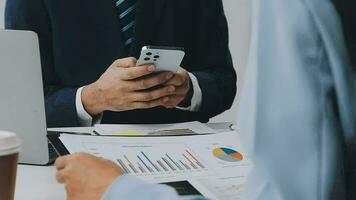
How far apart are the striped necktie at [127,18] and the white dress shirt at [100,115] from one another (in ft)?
0.77

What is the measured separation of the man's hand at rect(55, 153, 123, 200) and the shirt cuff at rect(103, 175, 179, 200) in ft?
0.09

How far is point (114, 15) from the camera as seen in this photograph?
1.42m

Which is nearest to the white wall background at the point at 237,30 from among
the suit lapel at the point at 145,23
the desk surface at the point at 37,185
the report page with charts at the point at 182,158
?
the suit lapel at the point at 145,23

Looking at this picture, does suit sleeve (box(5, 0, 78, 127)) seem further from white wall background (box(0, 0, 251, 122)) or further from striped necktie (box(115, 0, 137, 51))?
white wall background (box(0, 0, 251, 122))

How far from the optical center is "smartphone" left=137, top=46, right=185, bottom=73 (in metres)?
1.02

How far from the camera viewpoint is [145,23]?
4.73 ft

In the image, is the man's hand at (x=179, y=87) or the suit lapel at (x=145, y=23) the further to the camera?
the suit lapel at (x=145, y=23)

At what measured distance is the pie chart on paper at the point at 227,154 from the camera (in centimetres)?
89

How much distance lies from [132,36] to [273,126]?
104 cm

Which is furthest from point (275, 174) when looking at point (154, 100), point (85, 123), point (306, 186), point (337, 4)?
point (85, 123)

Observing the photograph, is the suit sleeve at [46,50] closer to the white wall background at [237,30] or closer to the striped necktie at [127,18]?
the striped necktie at [127,18]

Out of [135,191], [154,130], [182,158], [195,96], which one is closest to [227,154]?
[182,158]

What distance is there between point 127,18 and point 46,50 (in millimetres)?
255

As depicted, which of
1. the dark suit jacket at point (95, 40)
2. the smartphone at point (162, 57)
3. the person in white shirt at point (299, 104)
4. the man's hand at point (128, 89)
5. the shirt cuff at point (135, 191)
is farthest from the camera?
the dark suit jacket at point (95, 40)
